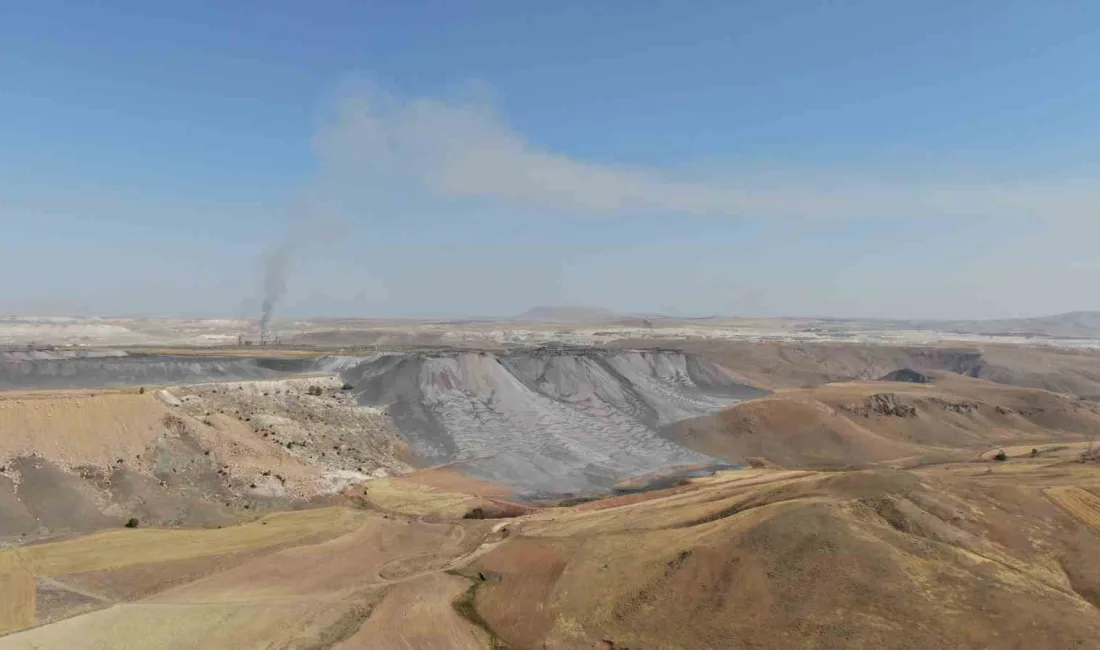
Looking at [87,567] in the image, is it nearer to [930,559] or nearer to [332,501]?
[332,501]

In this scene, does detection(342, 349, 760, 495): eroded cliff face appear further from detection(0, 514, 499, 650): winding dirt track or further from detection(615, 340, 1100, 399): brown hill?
detection(615, 340, 1100, 399): brown hill

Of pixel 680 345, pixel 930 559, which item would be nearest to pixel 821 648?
pixel 930 559

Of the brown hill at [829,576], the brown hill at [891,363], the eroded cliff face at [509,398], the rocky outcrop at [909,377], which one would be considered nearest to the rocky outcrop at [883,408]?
the eroded cliff face at [509,398]

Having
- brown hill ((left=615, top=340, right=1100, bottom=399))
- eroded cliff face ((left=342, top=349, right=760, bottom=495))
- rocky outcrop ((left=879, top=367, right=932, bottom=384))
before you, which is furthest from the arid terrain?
brown hill ((left=615, top=340, right=1100, bottom=399))

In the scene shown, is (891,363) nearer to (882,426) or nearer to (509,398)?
(882,426)

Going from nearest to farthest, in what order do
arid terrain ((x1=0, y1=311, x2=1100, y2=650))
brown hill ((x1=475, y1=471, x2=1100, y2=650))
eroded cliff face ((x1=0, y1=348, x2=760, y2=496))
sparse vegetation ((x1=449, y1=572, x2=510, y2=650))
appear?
brown hill ((x1=475, y1=471, x2=1100, y2=650)), arid terrain ((x1=0, y1=311, x2=1100, y2=650)), sparse vegetation ((x1=449, y1=572, x2=510, y2=650)), eroded cliff face ((x1=0, y1=348, x2=760, y2=496))
